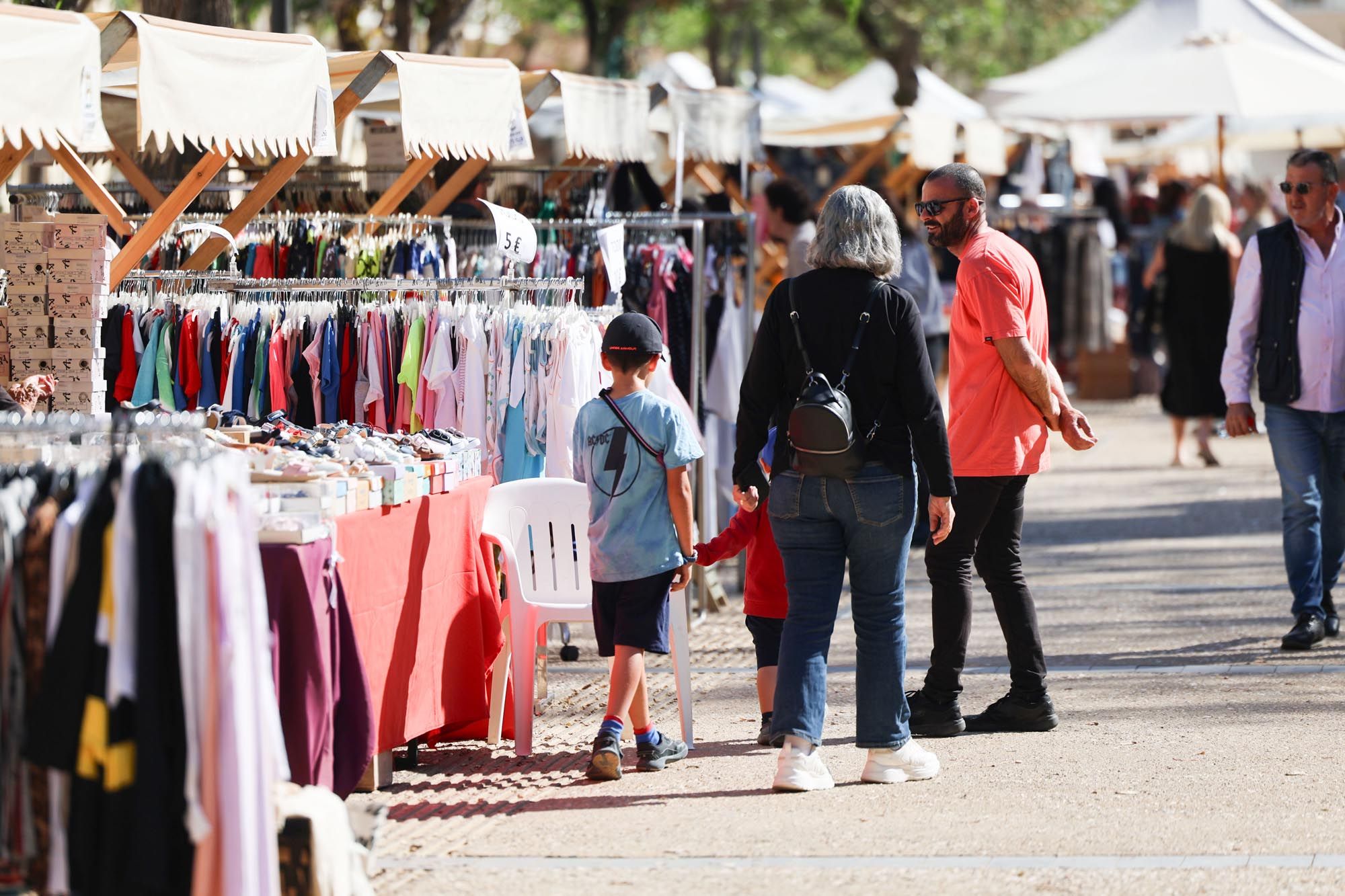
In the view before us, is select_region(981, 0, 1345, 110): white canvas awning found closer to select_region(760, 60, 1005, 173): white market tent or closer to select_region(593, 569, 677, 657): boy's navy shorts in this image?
select_region(760, 60, 1005, 173): white market tent

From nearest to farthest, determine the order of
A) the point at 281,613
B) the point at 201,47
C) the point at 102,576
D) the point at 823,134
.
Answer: the point at 102,576 → the point at 281,613 → the point at 201,47 → the point at 823,134

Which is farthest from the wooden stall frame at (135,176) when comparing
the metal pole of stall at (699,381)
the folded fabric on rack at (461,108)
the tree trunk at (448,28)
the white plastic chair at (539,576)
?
the tree trunk at (448,28)

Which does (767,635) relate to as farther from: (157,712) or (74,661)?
(74,661)

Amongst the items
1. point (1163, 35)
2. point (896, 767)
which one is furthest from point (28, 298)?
point (1163, 35)

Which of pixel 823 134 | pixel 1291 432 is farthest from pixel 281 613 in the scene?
pixel 823 134

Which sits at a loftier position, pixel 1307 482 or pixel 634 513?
pixel 634 513

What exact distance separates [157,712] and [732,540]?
2.80m

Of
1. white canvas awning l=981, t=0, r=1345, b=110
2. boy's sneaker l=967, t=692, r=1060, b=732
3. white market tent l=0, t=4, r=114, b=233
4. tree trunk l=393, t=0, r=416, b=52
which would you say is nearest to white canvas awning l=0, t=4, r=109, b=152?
white market tent l=0, t=4, r=114, b=233

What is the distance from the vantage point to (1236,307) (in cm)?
861

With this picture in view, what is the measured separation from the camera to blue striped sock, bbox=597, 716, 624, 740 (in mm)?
6371

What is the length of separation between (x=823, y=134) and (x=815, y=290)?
10875mm

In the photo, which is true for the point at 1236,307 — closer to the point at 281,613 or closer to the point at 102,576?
the point at 281,613

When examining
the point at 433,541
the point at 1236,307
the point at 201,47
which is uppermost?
the point at 201,47

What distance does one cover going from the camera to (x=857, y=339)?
593cm
